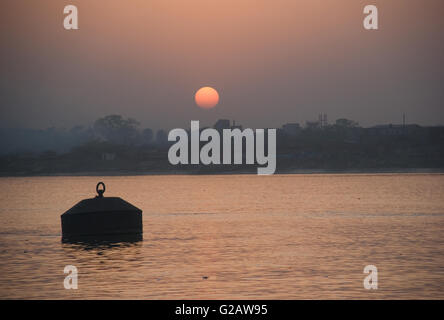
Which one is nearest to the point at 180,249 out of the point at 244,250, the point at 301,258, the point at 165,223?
the point at 244,250

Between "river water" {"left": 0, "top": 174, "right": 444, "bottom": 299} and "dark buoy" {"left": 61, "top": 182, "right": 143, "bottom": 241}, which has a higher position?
"dark buoy" {"left": 61, "top": 182, "right": 143, "bottom": 241}

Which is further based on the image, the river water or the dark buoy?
the dark buoy

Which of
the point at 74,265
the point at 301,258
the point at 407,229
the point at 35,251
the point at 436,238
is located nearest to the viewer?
the point at 74,265

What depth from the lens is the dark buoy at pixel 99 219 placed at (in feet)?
141

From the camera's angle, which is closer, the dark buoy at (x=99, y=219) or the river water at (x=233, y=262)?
the river water at (x=233, y=262)

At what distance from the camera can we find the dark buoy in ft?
141

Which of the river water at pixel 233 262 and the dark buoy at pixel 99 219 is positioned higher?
the dark buoy at pixel 99 219

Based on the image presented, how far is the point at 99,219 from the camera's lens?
4303cm
